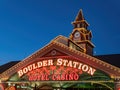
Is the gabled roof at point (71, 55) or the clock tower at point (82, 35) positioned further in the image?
the clock tower at point (82, 35)

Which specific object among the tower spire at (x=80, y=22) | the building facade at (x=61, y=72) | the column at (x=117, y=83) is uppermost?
the tower spire at (x=80, y=22)

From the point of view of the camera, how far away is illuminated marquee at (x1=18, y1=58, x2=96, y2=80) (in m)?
36.0

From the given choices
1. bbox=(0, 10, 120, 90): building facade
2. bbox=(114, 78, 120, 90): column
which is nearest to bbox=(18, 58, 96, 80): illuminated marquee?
bbox=(0, 10, 120, 90): building facade

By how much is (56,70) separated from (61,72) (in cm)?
80

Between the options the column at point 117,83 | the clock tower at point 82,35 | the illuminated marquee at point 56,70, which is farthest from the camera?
the clock tower at point 82,35

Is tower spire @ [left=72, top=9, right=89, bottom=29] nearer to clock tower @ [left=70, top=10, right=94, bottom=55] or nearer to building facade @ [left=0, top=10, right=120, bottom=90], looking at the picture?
clock tower @ [left=70, top=10, right=94, bottom=55]

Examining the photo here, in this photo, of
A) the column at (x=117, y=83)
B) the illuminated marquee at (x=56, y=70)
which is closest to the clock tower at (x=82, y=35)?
the illuminated marquee at (x=56, y=70)

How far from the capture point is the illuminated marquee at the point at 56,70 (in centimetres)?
3597

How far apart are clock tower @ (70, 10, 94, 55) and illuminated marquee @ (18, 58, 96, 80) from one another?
25445 millimetres

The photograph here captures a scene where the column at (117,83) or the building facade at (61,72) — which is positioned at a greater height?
the building facade at (61,72)

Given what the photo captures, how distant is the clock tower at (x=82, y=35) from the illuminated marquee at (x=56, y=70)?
2544cm

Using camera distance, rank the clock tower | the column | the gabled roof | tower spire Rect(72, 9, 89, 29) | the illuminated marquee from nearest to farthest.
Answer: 1. the column
2. the gabled roof
3. the illuminated marquee
4. the clock tower
5. tower spire Rect(72, 9, 89, 29)

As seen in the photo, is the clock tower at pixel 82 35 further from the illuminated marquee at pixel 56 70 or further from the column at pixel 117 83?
the column at pixel 117 83

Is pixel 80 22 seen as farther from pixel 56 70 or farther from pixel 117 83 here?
pixel 117 83
